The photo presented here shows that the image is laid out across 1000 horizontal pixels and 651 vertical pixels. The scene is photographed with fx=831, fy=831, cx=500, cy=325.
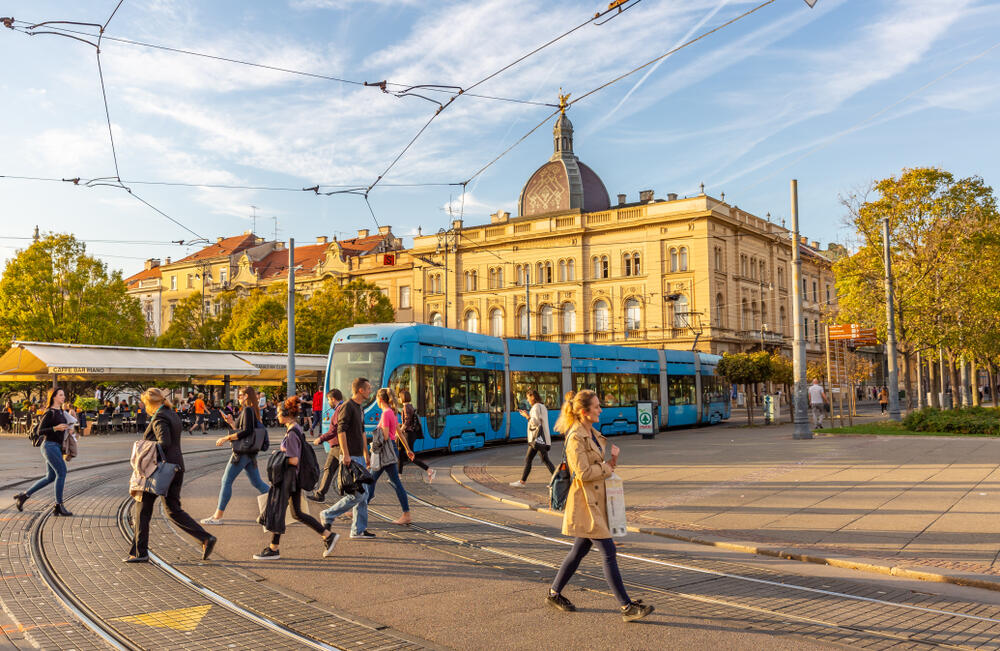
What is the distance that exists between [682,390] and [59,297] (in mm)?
33118

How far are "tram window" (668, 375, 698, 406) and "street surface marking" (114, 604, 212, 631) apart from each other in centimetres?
2833

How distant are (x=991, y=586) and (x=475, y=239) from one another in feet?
217

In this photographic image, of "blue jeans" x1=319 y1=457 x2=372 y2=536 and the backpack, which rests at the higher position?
the backpack

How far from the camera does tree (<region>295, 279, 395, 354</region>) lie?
189ft

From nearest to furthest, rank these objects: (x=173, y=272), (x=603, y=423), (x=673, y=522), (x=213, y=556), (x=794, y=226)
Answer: (x=213, y=556) → (x=673, y=522) → (x=794, y=226) → (x=603, y=423) → (x=173, y=272)

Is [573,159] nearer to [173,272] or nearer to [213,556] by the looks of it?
[173,272]

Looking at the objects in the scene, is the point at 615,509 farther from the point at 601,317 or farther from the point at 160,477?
the point at 601,317

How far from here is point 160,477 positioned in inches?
316

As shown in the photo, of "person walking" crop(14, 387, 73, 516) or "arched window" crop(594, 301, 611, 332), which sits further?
"arched window" crop(594, 301, 611, 332)

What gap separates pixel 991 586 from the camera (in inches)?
279

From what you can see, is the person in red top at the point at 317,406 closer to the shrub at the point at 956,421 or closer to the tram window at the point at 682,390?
the tram window at the point at 682,390

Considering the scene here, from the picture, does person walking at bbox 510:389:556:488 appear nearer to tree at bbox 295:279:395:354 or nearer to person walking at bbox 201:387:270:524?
person walking at bbox 201:387:270:524

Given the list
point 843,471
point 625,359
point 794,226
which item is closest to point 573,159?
point 625,359

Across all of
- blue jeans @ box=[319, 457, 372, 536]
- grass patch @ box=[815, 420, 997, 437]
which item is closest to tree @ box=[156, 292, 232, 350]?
grass patch @ box=[815, 420, 997, 437]
